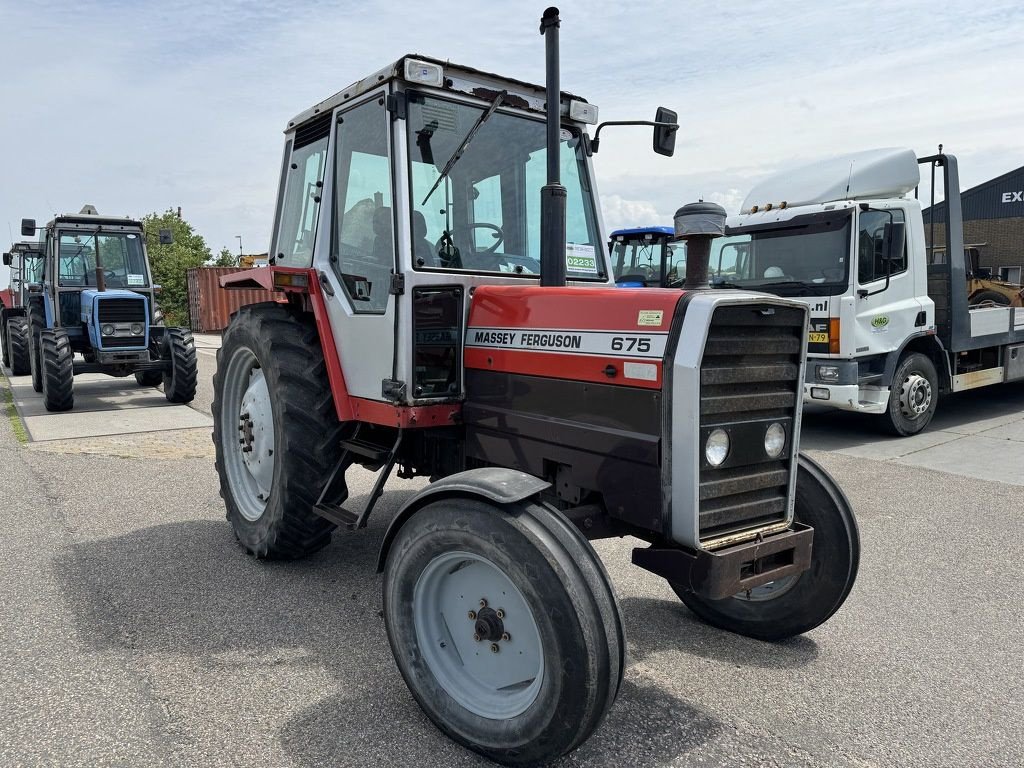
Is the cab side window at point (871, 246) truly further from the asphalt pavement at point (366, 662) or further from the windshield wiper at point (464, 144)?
the windshield wiper at point (464, 144)

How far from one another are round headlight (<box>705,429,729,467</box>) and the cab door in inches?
55.2

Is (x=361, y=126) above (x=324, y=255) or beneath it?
above

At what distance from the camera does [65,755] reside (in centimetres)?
249

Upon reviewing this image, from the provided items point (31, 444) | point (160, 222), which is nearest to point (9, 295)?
point (31, 444)

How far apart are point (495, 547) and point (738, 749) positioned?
1.10m

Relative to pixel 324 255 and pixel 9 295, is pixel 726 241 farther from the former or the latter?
pixel 9 295

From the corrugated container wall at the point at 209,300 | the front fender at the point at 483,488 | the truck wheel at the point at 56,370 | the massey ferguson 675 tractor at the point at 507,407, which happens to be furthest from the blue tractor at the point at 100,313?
the corrugated container wall at the point at 209,300

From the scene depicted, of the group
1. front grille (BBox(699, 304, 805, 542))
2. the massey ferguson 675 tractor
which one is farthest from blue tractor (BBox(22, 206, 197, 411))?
front grille (BBox(699, 304, 805, 542))

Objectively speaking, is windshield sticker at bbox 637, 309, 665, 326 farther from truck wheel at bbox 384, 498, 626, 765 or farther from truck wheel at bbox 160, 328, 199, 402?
truck wheel at bbox 160, 328, 199, 402

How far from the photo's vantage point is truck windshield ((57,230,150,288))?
444 inches

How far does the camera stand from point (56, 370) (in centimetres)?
965

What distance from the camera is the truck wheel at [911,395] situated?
789cm

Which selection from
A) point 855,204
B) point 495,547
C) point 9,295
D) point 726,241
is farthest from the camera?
point 9,295

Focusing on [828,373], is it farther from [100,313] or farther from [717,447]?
[100,313]
